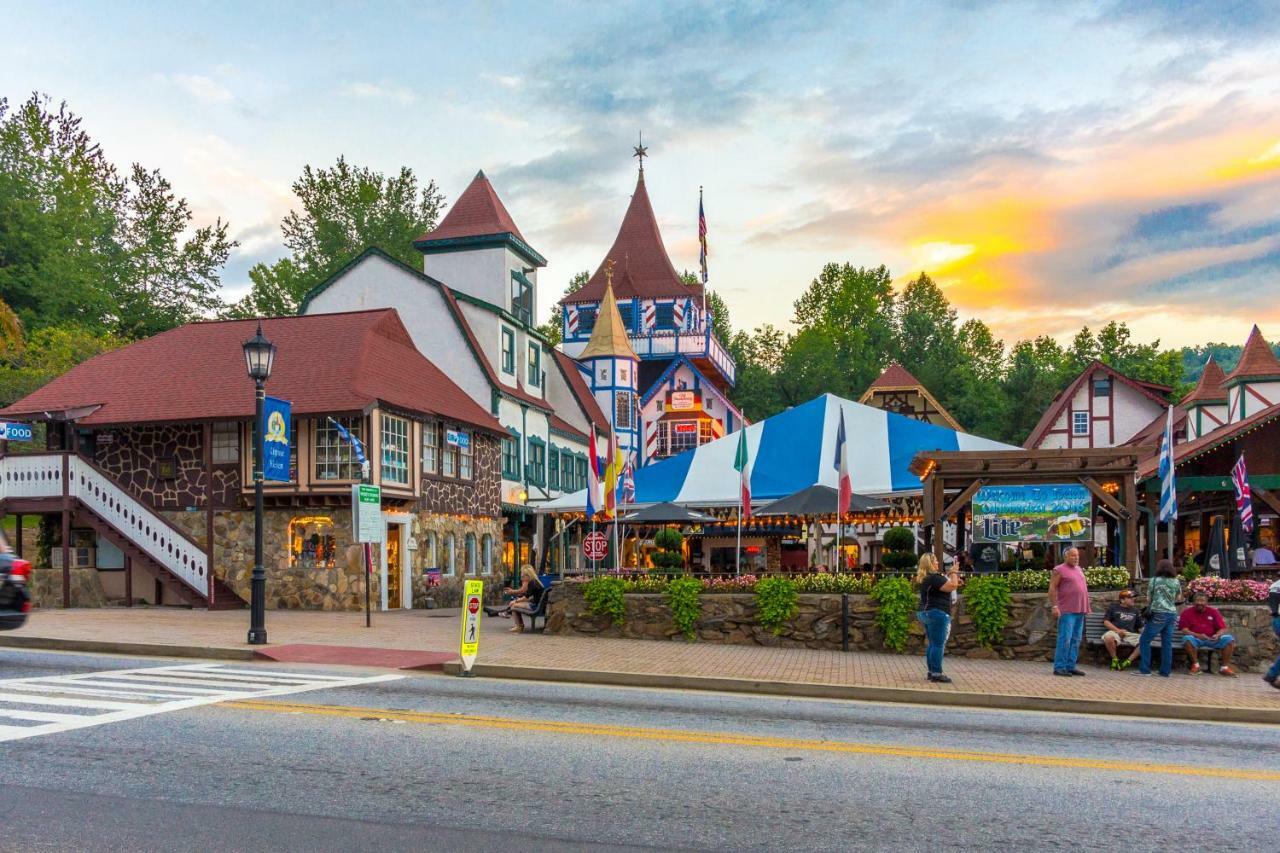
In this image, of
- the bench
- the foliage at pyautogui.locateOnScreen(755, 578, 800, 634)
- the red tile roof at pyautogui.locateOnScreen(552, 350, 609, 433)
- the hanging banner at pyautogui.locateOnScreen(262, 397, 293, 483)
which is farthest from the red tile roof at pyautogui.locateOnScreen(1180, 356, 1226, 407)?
the hanging banner at pyautogui.locateOnScreen(262, 397, 293, 483)

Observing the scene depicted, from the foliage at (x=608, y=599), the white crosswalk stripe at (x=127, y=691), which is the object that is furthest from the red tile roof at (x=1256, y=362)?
Result: the white crosswalk stripe at (x=127, y=691)

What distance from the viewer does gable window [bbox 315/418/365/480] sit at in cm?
2784

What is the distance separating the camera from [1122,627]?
17188mm

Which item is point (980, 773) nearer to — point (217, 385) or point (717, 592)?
point (717, 592)

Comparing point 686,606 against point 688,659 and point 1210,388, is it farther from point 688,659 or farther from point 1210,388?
point 1210,388

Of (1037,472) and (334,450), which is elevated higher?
(334,450)

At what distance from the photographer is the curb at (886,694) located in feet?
43.0

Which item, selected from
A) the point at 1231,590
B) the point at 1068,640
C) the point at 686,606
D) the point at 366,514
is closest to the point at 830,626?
the point at 686,606

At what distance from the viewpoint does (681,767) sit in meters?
8.74

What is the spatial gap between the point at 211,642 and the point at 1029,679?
1203cm

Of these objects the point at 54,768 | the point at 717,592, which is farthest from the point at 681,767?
the point at 717,592

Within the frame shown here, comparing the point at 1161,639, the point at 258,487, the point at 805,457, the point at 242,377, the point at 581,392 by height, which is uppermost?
the point at 581,392

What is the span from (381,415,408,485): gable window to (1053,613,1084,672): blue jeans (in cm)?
1735

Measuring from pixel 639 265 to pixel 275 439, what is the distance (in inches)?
2153
